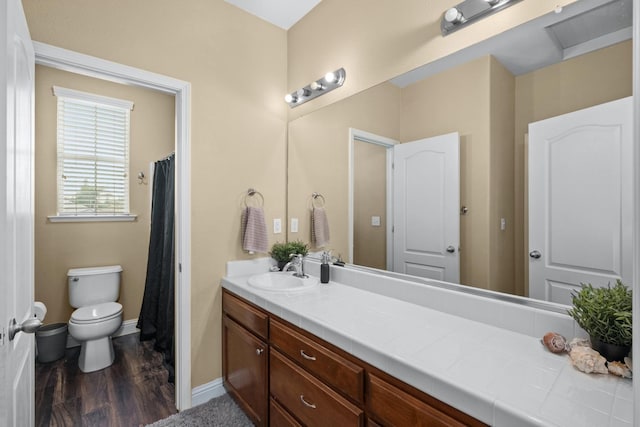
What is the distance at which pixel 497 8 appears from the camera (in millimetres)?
1190

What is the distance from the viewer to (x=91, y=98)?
278 cm

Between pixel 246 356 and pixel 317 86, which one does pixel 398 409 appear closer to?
pixel 246 356

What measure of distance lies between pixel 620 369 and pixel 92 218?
3565 mm

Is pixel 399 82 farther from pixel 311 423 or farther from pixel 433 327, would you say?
pixel 311 423

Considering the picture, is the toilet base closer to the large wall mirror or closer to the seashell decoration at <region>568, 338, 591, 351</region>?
the large wall mirror

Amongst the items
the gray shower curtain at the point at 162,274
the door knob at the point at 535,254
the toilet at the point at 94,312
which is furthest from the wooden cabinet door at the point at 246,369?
the door knob at the point at 535,254

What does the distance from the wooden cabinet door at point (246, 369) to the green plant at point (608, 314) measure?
129cm

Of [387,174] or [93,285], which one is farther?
[93,285]

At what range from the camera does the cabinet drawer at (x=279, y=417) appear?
1.34m

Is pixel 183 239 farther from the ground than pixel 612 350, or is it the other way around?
pixel 183 239

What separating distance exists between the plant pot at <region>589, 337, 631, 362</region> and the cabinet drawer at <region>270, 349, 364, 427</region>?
0.74 m

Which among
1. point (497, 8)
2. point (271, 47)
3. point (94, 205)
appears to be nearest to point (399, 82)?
point (497, 8)

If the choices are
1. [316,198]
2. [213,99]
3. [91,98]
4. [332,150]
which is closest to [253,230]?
[316,198]

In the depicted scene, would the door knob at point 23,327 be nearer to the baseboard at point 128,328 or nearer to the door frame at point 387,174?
the door frame at point 387,174
